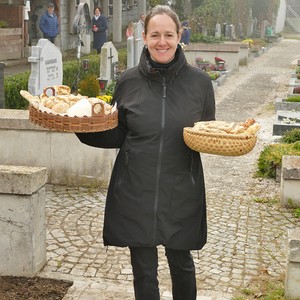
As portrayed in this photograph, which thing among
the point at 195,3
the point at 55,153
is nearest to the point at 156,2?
the point at 195,3

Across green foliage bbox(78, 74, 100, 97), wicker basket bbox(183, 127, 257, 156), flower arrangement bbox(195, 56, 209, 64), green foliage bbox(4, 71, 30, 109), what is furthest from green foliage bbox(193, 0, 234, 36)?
wicker basket bbox(183, 127, 257, 156)

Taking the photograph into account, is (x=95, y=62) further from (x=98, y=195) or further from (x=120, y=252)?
(x=120, y=252)

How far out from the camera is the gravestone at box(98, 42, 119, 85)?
50.4ft

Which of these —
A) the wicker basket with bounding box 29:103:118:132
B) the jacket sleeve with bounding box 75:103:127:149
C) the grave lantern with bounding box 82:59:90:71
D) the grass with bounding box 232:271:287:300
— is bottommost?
the grass with bounding box 232:271:287:300

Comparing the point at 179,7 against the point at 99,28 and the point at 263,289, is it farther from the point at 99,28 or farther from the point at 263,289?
the point at 263,289

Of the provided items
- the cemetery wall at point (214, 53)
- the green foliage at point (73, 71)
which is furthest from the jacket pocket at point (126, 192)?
the cemetery wall at point (214, 53)

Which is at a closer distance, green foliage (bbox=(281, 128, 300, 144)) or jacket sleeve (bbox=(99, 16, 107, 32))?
green foliage (bbox=(281, 128, 300, 144))

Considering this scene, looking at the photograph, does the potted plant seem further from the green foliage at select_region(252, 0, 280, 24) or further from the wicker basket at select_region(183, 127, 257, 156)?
the green foliage at select_region(252, 0, 280, 24)

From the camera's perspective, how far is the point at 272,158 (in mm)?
8414

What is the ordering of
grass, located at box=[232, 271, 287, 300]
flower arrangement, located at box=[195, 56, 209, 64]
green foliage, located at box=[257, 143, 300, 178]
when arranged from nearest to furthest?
grass, located at box=[232, 271, 287, 300] < green foliage, located at box=[257, 143, 300, 178] < flower arrangement, located at box=[195, 56, 209, 64]

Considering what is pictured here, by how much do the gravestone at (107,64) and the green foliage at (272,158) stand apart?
717 cm

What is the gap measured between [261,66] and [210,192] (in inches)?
781

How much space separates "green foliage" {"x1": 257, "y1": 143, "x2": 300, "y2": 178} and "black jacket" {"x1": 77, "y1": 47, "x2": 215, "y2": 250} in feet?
15.6

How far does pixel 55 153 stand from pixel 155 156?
13.5ft
